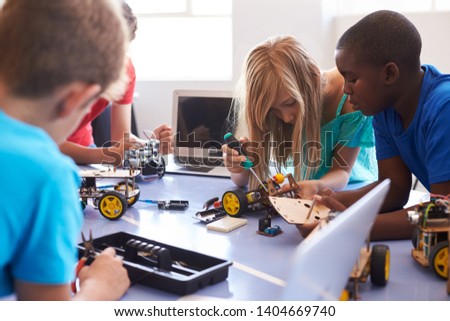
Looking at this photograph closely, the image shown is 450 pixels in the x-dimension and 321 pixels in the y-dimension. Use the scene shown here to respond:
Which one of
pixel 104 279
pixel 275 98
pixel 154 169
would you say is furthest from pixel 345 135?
pixel 104 279

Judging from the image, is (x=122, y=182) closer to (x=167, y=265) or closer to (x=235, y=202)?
(x=235, y=202)

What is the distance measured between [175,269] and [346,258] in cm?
44

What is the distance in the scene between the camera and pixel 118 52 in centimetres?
77

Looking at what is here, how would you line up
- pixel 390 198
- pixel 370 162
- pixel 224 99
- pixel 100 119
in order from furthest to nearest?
pixel 100 119 < pixel 224 99 < pixel 370 162 < pixel 390 198

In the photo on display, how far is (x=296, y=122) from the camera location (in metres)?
1.61

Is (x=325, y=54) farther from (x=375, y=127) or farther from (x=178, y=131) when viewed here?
(x=375, y=127)

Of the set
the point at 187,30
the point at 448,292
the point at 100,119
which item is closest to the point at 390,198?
the point at 448,292

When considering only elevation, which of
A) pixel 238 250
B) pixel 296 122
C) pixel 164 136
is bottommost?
pixel 238 250

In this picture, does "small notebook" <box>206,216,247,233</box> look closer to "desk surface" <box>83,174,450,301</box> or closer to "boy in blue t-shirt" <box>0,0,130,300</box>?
"desk surface" <box>83,174,450,301</box>

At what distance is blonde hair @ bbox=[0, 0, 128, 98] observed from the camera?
694 mm

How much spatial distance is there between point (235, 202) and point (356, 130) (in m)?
0.50

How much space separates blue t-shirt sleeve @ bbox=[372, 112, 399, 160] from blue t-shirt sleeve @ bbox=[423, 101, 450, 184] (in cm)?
21

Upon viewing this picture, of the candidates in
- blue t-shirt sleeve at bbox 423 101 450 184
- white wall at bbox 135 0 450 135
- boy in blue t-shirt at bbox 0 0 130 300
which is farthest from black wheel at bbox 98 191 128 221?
white wall at bbox 135 0 450 135

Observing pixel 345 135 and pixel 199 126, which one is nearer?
pixel 345 135
